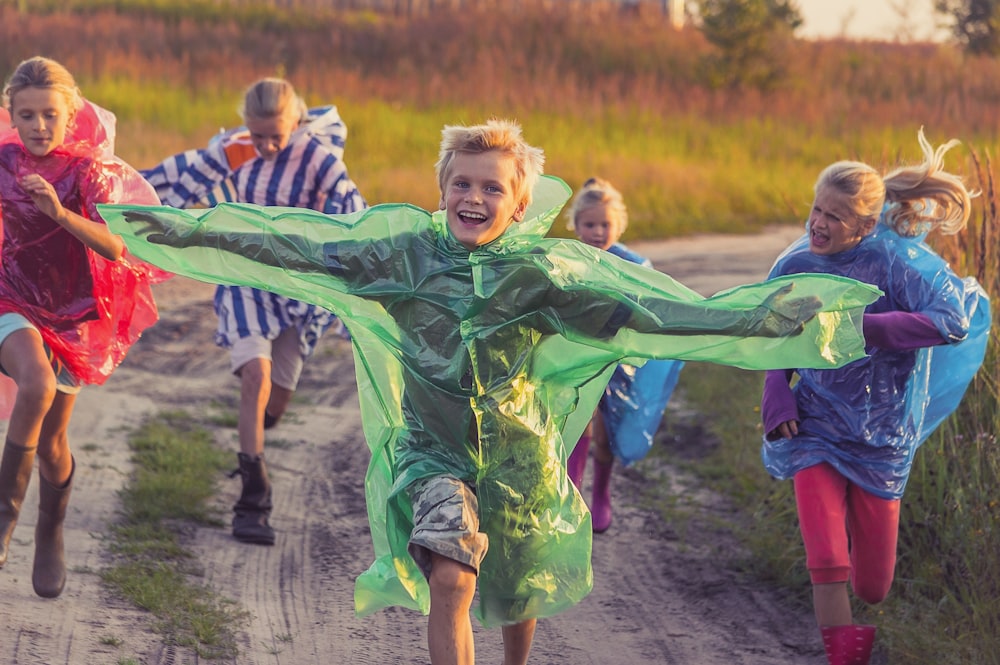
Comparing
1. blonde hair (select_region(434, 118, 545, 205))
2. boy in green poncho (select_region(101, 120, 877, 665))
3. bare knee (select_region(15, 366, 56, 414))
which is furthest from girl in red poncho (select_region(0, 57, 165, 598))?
blonde hair (select_region(434, 118, 545, 205))

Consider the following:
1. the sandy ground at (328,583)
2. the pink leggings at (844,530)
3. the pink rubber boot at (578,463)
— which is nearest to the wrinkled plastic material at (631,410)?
the pink rubber boot at (578,463)

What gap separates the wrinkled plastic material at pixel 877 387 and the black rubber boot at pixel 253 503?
7.92ft

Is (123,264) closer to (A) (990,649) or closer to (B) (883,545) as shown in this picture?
(B) (883,545)

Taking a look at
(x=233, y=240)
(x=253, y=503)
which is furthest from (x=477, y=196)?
(x=253, y=503)

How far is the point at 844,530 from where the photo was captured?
452 cm

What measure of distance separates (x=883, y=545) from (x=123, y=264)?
2941 mm

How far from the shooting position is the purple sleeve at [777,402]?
4.64 meters

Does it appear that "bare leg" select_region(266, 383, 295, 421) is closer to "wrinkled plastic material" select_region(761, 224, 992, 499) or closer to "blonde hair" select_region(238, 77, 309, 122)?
"blonde hair" select_region(238, 77, 309, 122)

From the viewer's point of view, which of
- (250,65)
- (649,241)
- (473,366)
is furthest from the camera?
(250,65)

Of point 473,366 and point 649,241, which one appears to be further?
point 649,241

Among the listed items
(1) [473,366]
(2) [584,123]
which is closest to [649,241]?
(2) [584,123]

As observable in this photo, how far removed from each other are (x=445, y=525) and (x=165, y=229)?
1235mm

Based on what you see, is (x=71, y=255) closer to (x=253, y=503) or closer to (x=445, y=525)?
(x=253, y=503)

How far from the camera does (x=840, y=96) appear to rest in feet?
81.1
